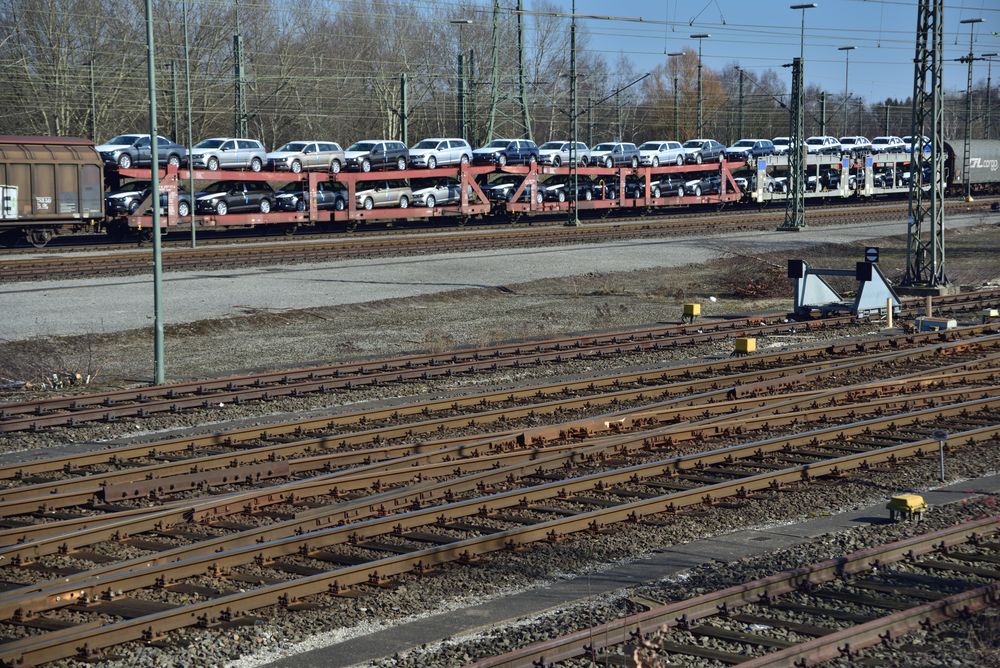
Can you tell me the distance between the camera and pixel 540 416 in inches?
592

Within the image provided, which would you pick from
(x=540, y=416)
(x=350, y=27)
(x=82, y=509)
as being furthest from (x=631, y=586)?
(x=350, y=27)

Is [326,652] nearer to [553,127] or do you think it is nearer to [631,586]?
[631,586]

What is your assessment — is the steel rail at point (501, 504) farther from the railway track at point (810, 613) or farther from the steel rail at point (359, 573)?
the railway track at point (810, 613)

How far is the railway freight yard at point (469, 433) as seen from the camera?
7.96 meters

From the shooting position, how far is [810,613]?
806cm

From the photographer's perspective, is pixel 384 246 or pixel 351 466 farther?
pixel 384 246

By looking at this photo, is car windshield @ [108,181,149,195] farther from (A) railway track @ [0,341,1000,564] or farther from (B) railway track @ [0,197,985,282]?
(A) railway track @ [0,341,1000,564]

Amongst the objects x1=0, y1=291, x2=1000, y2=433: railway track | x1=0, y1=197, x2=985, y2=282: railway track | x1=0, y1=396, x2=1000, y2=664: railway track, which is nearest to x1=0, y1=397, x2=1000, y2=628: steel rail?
x1=0, y1=396, x2=1000, y2=664: railway track

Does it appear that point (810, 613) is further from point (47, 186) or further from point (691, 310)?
point (47, 186)

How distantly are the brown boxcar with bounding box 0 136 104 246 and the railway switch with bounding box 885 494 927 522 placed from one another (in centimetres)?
3080

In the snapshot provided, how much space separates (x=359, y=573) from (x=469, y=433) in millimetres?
5305

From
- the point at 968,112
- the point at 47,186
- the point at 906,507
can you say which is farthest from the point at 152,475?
the point at 968,112

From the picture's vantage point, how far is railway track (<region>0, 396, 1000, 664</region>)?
795 centimetres

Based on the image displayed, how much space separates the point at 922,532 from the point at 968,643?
2.65 metres
